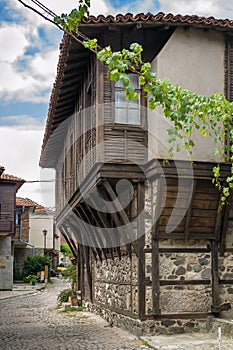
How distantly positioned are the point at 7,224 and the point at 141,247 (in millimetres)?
18522

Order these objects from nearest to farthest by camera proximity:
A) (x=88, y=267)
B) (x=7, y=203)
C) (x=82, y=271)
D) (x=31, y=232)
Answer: (x=88, y=267) < (x=82, y=271) < (x=7, y=203) < (x=31, y=232)

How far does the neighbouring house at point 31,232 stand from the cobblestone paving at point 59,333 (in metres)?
21.1

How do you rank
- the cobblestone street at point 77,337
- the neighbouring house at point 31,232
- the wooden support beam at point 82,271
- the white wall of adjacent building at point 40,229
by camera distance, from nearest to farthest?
the cobblestone street at point 77,337 → the wooden support beam at point 82,271 → the neighbouring house at point 31,232 → the white wall of adjacent building at point 40,229

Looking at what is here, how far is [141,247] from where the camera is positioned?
1073 centimetres

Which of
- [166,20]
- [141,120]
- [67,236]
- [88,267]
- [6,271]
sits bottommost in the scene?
[6,271]

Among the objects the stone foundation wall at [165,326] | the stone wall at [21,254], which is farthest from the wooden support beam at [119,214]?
the stone wall at [21,254]

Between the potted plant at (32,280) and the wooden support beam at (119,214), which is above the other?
the wooden support beam at (119,214)

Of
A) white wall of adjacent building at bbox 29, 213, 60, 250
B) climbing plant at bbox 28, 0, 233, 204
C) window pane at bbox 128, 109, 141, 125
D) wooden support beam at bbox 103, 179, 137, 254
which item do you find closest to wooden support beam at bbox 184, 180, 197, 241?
wooden support beam at bbox 103, 179, 137, 254

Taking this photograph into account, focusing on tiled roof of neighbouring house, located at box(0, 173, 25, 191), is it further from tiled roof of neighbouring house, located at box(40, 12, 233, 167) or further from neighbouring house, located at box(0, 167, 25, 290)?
tiled roof of neighbouring house, located at box(40, 12, 233, 167)

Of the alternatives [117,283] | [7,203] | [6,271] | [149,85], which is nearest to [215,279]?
[117,283]

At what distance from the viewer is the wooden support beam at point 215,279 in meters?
10.8

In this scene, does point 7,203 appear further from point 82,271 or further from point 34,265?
point 82,271

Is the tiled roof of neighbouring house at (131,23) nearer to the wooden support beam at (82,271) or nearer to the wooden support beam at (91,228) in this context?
the wooden support beam at (91,228)

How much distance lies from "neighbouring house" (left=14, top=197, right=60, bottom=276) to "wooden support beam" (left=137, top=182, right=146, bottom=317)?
88.6ft
